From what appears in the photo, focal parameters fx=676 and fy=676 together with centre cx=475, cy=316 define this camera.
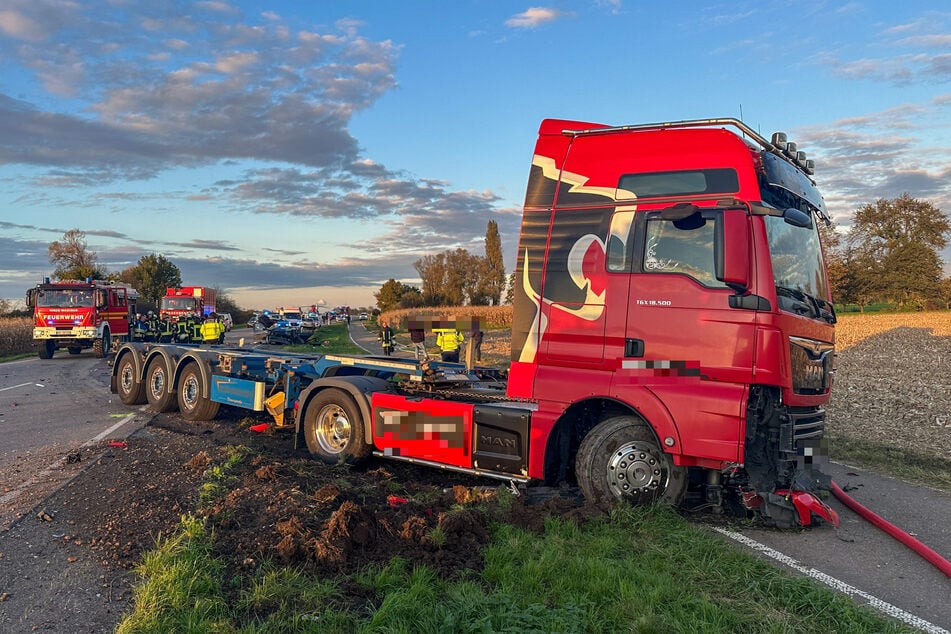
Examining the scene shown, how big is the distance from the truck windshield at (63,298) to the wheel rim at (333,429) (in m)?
21.2

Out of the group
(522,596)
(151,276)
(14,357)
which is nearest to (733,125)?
(522,596)

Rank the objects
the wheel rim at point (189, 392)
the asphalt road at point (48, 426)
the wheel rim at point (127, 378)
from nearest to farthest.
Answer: the asphalt road at point (48, 426)
the wheel rim at point (189, 392)
the wheel rim at point (127, 378)

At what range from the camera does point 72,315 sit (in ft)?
80.3

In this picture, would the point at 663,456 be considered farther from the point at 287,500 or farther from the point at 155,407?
the point at 155,407

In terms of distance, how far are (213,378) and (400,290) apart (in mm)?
66484

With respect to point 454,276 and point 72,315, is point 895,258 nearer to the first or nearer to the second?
point 454,276

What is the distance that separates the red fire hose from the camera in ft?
15.5

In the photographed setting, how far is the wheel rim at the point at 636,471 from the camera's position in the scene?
5.46 meters

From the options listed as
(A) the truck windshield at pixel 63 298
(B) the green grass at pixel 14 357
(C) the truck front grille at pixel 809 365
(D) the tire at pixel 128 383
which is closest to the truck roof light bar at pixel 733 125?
(C) the truck front grille at pixel 809 365

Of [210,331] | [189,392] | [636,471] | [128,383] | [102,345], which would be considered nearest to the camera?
[636,471]

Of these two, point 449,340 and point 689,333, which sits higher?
point 689,333

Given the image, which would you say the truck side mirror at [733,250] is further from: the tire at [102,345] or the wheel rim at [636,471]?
the tire at [102,345]

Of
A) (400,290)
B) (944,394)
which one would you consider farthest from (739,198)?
(400,290)

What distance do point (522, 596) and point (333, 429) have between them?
4282mm
